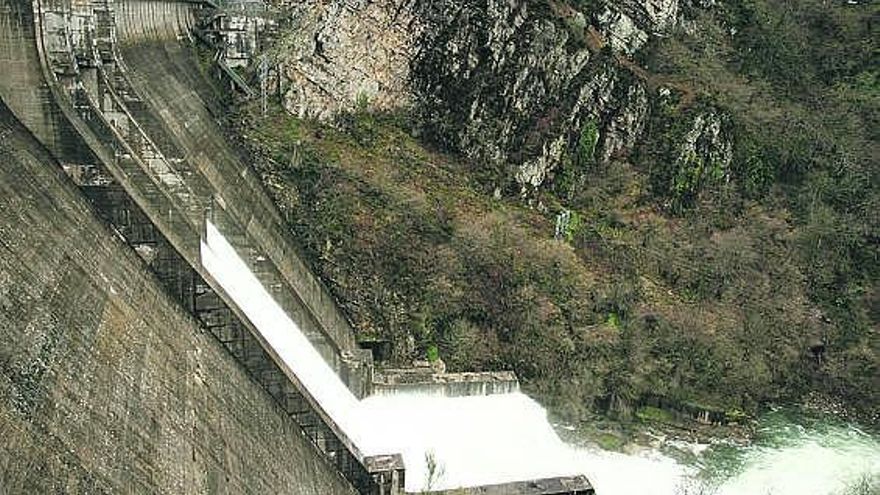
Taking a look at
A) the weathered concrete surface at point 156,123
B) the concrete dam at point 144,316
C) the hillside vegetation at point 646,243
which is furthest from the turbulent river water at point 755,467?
the weathered concrete surface at point 156,123

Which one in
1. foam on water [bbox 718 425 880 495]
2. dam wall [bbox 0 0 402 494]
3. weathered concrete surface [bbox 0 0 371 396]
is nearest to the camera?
dam wall [bbox 0 0 402 494]

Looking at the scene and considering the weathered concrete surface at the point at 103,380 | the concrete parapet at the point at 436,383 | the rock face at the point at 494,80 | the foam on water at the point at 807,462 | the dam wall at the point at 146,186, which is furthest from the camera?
the rock face at the point at 494,80

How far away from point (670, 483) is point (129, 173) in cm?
1416

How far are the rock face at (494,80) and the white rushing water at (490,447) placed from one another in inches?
500

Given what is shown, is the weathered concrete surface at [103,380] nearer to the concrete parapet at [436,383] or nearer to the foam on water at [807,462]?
the concrete parapet at [436,383]

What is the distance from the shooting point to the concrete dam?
315 inches

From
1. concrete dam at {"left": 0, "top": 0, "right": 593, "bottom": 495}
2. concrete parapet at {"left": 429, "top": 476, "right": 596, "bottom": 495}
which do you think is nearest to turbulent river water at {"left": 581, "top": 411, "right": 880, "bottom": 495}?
concrete dam at {"left": 0, "top": 0, "right": 593, "bottom": 495}

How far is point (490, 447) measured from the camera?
750 inches

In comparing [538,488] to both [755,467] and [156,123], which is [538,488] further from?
[156,123]

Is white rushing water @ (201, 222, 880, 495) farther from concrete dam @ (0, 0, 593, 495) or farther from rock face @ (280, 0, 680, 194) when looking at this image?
rock face @ (280, 0, 680, 194)

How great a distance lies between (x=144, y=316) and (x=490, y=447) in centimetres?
1046

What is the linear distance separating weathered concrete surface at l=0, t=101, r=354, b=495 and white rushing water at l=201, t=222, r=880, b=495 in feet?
12.5

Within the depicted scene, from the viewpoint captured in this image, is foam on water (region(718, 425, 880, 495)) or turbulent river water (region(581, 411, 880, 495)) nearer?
turbulent river water (region(581, 411, 880, 495))

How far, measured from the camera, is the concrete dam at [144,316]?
800 centimetres
